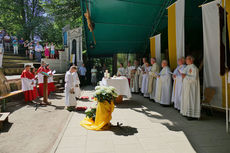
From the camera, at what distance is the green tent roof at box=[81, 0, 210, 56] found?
9.10 m

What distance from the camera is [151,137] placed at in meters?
3.73

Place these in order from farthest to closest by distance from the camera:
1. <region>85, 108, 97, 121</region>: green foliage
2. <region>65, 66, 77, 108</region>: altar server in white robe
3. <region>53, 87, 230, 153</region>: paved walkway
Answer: <region>65, 66, 77, 108</region>: altar server in white robe < <region>85, 108, 97, 121</region>: green foliage < <region>53, 87, 230, 153</region>: paved walkway

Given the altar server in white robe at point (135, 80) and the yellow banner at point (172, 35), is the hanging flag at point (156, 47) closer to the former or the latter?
the yellow banner at point (172, 35)

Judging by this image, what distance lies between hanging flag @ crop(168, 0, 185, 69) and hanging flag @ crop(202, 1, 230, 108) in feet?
2.89

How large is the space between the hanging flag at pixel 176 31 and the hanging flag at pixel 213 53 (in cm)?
88

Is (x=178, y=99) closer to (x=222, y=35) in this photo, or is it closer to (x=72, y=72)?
(x=222, y=35)

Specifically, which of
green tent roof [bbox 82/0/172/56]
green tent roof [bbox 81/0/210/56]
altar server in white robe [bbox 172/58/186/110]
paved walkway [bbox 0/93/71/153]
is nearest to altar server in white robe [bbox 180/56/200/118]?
altar server in white robe [bbox 172/58/186/110]

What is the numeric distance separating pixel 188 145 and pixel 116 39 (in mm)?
10054

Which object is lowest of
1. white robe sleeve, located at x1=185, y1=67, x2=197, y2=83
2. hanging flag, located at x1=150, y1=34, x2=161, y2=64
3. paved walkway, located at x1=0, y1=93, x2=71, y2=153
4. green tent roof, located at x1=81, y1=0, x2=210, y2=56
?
paved walkway, located at x1=0, y1=93, x2=71, y2=153

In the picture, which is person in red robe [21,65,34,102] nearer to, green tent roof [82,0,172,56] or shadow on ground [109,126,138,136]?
green tent roof [82,0,172,56]

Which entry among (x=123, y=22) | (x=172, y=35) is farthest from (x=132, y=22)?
(x=172, y=35)

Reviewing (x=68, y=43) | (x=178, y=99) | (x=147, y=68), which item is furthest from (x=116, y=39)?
(x=178, y=99)

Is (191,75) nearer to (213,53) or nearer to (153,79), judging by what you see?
(213,53)

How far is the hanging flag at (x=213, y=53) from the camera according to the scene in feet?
16.3
